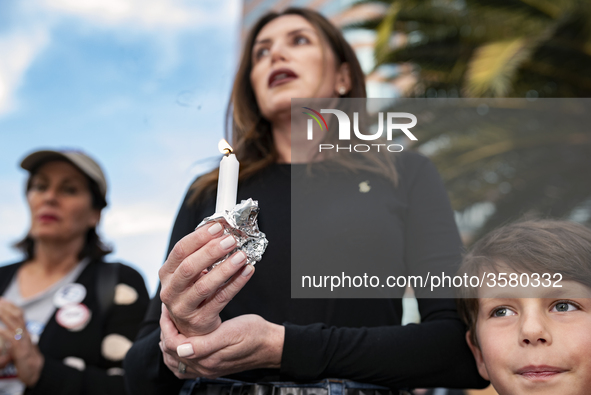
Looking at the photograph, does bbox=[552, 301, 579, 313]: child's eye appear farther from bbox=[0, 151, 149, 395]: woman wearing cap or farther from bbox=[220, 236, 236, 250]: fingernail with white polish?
bbox=[0, 151, 149, 395]: woman wearing cap

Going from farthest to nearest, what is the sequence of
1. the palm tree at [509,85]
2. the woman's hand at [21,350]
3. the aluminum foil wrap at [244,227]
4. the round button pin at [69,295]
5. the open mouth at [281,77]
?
1. the palm tree at [509,85]
2. the round button pin at [69,295]
3. the woman's hand at [21,350]
4. the open mouth at [281,77]
5. the aluminum foil wrap at [244,227]

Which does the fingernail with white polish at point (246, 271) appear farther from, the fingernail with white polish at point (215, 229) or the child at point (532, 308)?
the child at point (532, 308)

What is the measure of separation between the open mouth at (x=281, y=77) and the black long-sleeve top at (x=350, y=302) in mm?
323

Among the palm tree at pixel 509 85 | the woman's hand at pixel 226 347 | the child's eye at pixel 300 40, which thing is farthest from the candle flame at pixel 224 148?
the palm tree at pixel 509 85

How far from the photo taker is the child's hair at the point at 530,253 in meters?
1.36

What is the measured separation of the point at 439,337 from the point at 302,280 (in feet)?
1.33

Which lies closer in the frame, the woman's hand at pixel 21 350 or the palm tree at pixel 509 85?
the woman's hand at pixel 21 350

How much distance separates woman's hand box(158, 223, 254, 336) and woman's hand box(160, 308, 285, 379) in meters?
0.03

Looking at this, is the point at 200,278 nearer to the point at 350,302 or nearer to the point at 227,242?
the point at 227,242

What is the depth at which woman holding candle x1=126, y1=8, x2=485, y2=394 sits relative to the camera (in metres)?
1.11

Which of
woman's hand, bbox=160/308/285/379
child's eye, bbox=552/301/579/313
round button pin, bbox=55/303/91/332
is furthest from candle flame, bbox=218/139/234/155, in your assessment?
round button pin, bbox=55/303/91/332

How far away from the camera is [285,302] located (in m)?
1.46

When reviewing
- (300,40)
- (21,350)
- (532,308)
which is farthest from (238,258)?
(21,350)

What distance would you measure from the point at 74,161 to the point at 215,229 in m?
2.40
